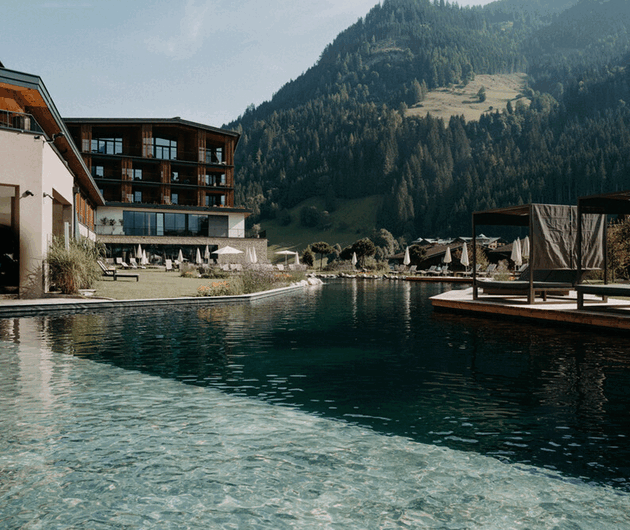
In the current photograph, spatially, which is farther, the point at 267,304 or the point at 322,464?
the point at 267,304

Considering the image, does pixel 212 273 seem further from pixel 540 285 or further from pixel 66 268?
pixel 540 285

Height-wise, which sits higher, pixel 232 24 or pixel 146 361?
pixel 232 24

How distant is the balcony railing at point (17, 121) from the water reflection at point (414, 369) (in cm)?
600

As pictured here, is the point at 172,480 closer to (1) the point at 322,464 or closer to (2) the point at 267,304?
(1) the point at 322,464

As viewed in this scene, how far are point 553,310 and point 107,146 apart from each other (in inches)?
1679

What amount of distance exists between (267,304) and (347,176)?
11753 centimetres

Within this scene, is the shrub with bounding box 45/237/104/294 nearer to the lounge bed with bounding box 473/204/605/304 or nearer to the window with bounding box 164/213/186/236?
the lounge bed with bounding box 473/204/605/304

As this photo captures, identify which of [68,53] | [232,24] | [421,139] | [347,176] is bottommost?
[68,53]

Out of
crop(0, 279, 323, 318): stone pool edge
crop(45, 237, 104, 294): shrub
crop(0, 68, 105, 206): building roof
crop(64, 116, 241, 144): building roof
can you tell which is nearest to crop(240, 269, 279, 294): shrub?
crop(0, 279, 323, 318): stone pool edge

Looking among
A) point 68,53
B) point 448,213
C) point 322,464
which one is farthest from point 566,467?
point 448,213

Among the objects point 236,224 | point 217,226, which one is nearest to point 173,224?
point 217,226

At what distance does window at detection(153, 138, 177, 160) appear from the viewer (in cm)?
4647

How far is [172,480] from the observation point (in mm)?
3609

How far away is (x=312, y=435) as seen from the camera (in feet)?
14.8
